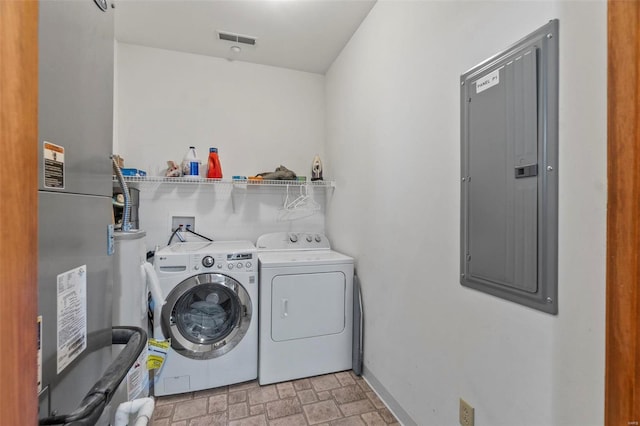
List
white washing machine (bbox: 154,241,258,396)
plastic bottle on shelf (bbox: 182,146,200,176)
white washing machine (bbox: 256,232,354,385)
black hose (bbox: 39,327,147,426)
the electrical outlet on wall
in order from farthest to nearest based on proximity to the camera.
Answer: plastic bottle on shelf (bbox: 182,146,200,176)
white washing machine (bbox: 256,232,354,385)
white washing machine (bbox: 154,241,258,396)
the electrical outlet on wall
black hose (bbox: 39,327,147,426)

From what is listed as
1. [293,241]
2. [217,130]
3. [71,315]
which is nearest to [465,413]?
[71,315]

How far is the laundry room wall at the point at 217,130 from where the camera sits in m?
2.47

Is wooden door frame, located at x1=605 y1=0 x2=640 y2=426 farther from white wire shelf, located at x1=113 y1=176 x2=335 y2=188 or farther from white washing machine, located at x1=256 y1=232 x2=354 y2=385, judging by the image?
white wire shelf, located at x1=113 y1=176 x2=335 y2=188

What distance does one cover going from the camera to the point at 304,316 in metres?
2.08

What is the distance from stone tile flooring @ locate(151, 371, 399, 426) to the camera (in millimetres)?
1685

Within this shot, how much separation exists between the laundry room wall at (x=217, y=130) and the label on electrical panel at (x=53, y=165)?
2.14 metres

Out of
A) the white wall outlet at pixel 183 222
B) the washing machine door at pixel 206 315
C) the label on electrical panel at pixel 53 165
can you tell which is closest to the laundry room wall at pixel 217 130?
the white wall outlet at pixel 183 222

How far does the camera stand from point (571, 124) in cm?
80

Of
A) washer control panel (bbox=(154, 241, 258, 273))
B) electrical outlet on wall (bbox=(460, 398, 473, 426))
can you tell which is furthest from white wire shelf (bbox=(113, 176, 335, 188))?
electrical outlet on wall (bbox=(460, 398, 473, 426))

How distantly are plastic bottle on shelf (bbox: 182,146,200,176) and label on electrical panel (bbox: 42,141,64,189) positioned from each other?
196 centimetres

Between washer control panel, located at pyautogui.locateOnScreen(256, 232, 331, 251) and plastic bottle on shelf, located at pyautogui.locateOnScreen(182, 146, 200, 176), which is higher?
plastic bottle on shelf, located at pyautogui.locateOnScreen(182, 146, 200, 176)

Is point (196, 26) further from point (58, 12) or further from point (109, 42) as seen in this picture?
point (58, 12)

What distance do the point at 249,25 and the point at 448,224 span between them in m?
2.09

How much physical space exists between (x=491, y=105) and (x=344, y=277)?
1521 mm
